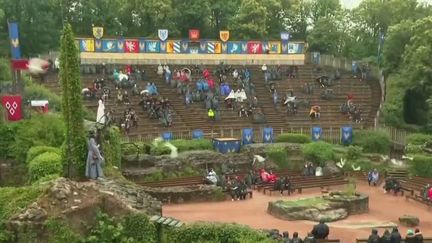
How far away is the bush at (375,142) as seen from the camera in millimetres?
40062

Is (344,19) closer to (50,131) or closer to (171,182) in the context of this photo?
(171,182)

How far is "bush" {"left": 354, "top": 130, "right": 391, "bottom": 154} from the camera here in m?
40.1

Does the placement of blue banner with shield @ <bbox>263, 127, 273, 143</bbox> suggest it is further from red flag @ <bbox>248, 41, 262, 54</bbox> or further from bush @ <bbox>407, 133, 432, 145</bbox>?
red flag @ <bbox>248, 41, 262, 54</bbox>

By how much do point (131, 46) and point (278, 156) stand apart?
17.9 m

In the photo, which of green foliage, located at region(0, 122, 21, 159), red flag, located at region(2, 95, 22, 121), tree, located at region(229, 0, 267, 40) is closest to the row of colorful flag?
tree, located at region(229, 0, 267, 40)

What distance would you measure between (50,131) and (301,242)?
45.2 feet

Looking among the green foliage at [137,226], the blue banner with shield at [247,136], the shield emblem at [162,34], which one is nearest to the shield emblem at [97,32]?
the shield emblem at [162,34]

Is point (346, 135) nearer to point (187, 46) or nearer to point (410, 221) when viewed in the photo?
point (187, 46)

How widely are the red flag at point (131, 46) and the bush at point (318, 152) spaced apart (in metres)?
18.0

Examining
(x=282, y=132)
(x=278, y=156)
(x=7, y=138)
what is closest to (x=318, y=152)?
(x=278, y=156)

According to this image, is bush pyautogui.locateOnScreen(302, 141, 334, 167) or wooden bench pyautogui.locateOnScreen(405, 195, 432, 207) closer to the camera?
wooden bench pyautogui.locateOnScreen(405, 195, 432, 207)

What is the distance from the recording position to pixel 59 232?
1567cm

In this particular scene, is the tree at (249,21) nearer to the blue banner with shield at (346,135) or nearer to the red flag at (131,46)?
the red flag at (131,46)

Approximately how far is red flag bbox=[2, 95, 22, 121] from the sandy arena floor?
838 cm
